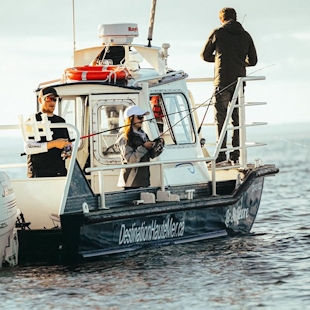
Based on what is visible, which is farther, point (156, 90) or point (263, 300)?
point (156, 90)

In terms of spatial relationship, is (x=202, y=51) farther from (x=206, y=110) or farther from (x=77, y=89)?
(x=77, y=89)

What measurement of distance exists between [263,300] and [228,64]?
505 cm

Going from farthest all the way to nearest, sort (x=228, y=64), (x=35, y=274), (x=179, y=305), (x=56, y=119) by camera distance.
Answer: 1. (x=228, y=64)
2. (x=56, y=119)
3. (x=35, y=274)
4. (x=179, y=305)

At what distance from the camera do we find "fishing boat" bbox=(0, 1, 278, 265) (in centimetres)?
1211

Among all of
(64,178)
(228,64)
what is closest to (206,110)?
(228,64)

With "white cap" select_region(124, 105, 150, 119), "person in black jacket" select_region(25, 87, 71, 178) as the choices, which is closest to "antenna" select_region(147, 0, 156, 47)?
"white cap" select_region(124, 105, 150, 119)

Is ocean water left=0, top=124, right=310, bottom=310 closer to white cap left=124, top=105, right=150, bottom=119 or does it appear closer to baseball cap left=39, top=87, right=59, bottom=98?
white cap left=124, top=105, right=150, bottom=119

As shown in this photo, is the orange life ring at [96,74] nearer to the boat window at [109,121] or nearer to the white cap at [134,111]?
the boat window at [109,121]

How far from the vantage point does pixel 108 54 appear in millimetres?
14781

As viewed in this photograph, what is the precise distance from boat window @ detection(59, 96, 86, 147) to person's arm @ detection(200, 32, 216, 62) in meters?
2.29

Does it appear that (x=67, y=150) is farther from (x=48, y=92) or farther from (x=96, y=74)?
(x=96, y=74)

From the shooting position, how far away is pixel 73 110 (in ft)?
45.6

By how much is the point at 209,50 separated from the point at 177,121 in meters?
1.40

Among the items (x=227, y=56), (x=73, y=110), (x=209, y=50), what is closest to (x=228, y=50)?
(x=227, y=56)
